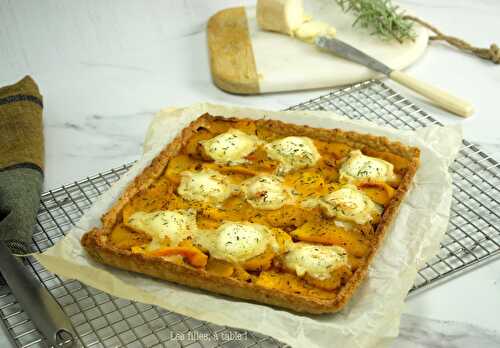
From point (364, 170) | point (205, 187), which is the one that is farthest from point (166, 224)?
point (364, 170)

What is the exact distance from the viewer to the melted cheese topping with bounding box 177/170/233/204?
2992mm

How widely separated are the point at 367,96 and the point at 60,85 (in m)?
→ 1.78

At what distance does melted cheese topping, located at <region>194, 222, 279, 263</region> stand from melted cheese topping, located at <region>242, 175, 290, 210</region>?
15cm

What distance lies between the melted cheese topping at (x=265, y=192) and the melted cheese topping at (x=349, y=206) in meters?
0.16

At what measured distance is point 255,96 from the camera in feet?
13.7

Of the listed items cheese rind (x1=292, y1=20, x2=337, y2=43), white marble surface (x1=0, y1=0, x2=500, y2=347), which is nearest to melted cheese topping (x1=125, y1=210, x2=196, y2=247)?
white marble surface (x1=0, y1=0, x2=500, y2=347)

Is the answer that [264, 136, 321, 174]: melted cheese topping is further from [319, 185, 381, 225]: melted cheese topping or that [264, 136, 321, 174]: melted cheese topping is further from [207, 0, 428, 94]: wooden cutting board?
[207, 0, 428, 94]: wooden cutting board

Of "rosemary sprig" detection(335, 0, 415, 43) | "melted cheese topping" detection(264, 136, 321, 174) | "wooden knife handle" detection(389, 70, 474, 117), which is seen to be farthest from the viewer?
"rosemary sprig" detection(335, 0, 415, 43)

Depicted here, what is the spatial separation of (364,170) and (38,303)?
135 cm

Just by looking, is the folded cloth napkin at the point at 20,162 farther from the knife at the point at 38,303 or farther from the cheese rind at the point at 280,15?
the cheese rind at the point at 280,15

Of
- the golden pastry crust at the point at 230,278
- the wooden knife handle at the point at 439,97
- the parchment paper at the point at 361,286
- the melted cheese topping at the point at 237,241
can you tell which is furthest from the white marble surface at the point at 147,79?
the melted cheese topping at the point at 237,241

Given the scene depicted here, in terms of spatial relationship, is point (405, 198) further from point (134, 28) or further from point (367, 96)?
point (134, 28)

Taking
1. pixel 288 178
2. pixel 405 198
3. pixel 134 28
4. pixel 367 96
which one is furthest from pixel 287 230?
pixel 134 28

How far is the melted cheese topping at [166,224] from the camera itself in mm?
2773
